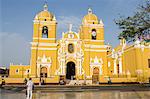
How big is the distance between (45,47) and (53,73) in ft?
15.5

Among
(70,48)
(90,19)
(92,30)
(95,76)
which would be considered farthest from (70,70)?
(90,19)

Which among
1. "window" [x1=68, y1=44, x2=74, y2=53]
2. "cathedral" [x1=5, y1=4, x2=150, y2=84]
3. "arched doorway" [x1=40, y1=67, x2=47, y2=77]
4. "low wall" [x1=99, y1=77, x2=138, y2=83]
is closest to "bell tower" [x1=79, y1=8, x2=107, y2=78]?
"cathedral" [x1=5, y1=4, x2=150, y2=84]

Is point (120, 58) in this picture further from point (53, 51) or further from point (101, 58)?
point (53, 51)

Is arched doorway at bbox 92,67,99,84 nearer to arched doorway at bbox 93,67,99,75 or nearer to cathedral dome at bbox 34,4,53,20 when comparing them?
arched doorway at bbox 93,67,99,75

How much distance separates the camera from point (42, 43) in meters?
42.9

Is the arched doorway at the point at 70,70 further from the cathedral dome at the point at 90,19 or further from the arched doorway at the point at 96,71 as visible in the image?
the cathedral dome at the point at 90,19

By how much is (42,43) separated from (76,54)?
633 cm

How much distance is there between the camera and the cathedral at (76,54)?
41125 millimetres

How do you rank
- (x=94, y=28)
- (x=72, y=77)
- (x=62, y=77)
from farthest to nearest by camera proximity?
1. (x=94, y=28)
2. (x=72, y=77)
3. (x=62, y=77)

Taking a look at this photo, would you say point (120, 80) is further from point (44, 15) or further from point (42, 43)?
point (44, 15)

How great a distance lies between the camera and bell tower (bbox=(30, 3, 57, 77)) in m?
41.9

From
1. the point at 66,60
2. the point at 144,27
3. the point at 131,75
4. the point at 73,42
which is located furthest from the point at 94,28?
the point at 144,27

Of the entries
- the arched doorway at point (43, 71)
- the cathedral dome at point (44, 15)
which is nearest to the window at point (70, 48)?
the arched doorway at point (43, 71)

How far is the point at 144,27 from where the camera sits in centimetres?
1258
